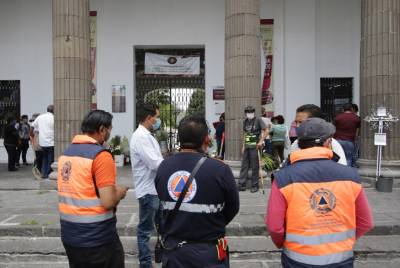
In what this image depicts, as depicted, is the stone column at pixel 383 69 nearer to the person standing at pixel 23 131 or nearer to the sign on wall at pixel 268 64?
the sign on wall at pixel 268 64

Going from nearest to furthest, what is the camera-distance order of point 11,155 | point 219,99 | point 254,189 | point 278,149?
point 254,189, point 278,149, point 11,155, point 219,99

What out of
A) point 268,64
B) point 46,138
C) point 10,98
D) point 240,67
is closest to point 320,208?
point 240,67

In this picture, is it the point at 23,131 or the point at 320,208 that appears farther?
the point at 23,131

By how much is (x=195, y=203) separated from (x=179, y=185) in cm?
16

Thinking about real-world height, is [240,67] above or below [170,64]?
below

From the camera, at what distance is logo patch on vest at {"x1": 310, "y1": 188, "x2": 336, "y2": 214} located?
111 inches

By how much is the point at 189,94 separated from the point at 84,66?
5618mm

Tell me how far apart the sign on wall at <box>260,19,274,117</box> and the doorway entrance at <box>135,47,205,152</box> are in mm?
2082

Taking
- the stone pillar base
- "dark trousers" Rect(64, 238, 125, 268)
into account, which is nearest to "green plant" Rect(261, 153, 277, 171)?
the stone pillar base

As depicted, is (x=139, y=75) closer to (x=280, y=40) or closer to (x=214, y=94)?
(x=214, y=94)

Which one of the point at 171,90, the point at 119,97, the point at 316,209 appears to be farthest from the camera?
the point at 171,90

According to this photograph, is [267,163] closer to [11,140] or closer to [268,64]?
[268,64]

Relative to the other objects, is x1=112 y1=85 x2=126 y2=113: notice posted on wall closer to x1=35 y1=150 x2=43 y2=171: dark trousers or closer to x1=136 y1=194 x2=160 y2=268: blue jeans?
x1=35 y1=150 x2=43 y2=171: dark trousers

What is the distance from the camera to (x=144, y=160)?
5023mm
